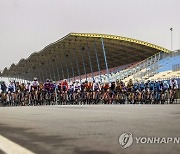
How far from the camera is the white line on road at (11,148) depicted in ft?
16.1

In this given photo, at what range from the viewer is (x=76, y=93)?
30.3m

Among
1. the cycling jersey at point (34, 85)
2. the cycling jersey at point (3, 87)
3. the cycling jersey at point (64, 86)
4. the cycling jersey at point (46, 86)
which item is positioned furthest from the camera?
the cycling jersey at point (3, 87)

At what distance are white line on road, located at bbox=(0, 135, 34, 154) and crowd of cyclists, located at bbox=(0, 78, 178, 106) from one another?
21.3 m

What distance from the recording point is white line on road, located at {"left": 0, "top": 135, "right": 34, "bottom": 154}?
4.92 meters

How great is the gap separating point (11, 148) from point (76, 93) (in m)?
25.1

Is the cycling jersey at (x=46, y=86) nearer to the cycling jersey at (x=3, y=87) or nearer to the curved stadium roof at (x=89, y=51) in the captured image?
the cycling jersey at (x=3, y=87)

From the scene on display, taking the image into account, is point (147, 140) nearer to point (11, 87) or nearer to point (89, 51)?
point (11, 87)

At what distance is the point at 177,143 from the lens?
5.00m

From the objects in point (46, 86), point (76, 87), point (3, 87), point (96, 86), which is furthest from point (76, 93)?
point (3, 87)

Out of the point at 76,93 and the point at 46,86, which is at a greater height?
the point at 46,86

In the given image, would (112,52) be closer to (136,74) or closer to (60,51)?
(60,51)

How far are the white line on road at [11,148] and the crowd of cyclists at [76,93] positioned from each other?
21.3 metres

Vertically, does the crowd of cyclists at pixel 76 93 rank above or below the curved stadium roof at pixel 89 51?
below

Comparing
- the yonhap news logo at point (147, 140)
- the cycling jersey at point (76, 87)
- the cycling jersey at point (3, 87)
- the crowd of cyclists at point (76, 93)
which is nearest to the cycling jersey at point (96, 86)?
the crowd of cyclists at point (76, 93)
